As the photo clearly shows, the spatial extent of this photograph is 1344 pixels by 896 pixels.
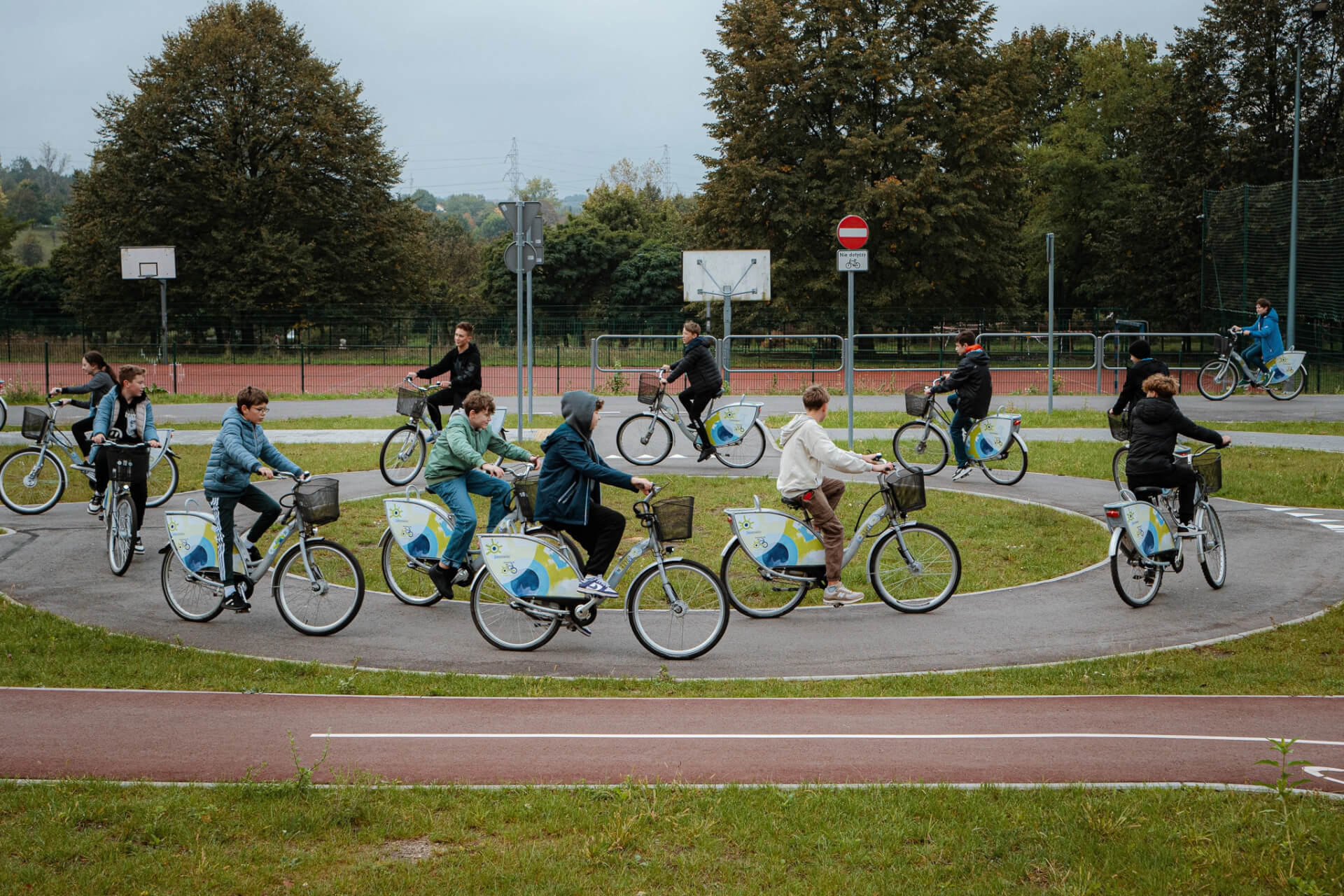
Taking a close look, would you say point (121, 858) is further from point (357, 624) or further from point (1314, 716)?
point (1314, 716)

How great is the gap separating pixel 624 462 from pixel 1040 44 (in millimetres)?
49502

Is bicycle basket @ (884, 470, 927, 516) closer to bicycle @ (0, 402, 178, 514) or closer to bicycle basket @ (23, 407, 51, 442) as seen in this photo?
bicycle @ (0, 402, 178, 514)

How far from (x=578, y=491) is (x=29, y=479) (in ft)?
28.5

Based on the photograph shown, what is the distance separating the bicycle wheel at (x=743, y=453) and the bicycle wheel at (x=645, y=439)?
2.45 feet

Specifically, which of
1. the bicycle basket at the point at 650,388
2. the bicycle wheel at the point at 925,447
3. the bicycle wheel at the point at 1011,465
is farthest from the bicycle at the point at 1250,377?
the bicycle basket at the point at 650,388

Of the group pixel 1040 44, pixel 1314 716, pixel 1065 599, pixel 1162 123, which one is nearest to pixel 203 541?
pixel 1065 599

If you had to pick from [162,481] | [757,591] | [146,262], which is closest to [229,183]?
[146,262]

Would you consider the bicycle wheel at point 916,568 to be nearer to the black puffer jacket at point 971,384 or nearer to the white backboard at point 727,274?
the black puffer jacket at point 971,384

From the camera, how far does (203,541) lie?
29.3 feet

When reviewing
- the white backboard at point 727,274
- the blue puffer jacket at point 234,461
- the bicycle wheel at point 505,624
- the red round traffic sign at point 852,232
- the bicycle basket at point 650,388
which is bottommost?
the bicycle wheel at point 505,624

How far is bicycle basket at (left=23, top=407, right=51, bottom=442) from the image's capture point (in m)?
13.4

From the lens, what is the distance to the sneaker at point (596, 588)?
26.6 ft

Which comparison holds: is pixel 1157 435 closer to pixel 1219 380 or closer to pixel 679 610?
pixel 679 610

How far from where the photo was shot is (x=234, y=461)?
891 cm
